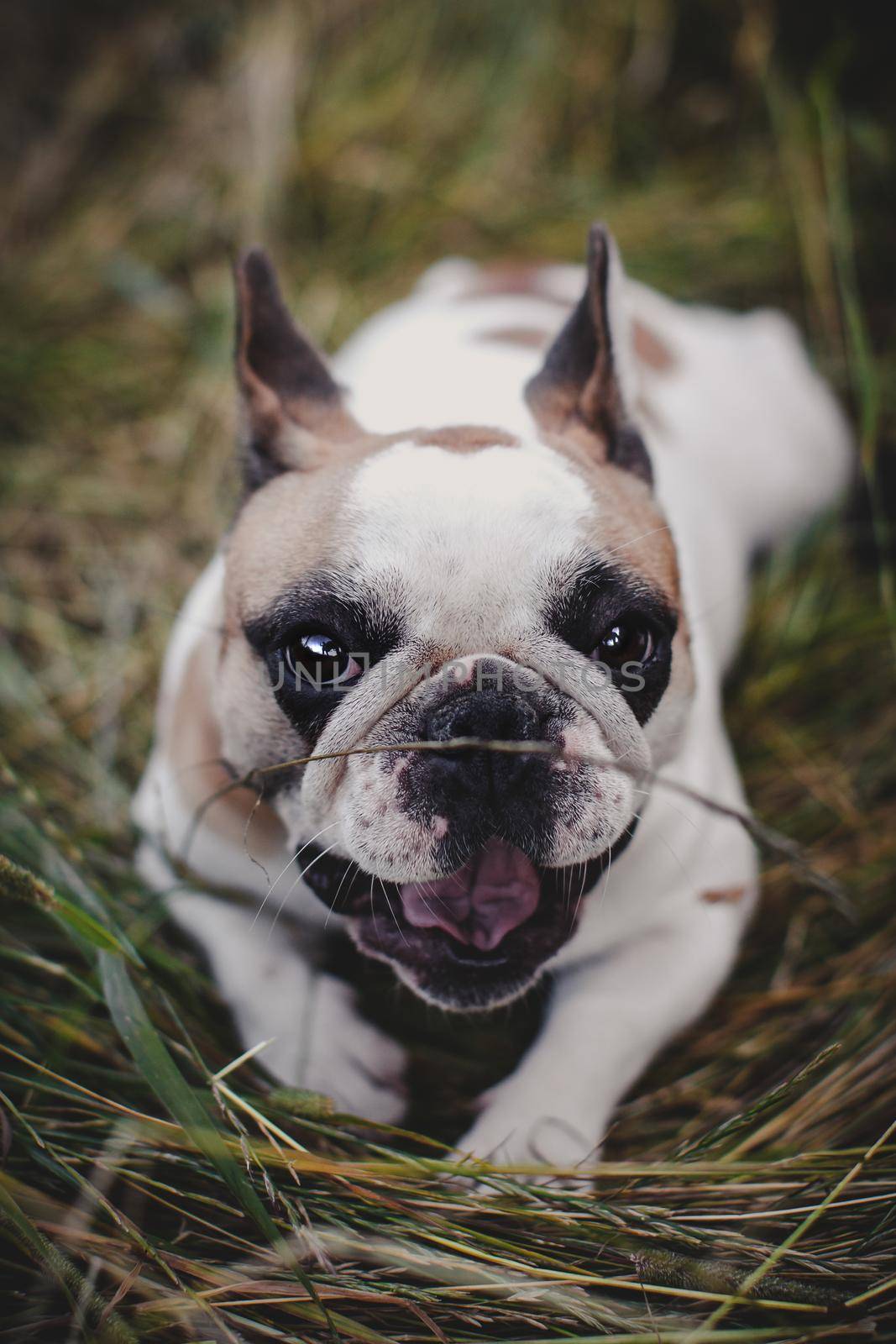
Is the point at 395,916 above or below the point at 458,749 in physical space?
below

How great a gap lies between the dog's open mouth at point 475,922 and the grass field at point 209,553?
33 centimetres

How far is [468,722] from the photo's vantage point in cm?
175

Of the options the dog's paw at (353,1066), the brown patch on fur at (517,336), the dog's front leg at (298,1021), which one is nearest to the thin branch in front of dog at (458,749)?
the dog's front leg at (298,1021)

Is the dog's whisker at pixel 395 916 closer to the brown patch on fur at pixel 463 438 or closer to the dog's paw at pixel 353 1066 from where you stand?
the dog's paw at pixel 353 1066

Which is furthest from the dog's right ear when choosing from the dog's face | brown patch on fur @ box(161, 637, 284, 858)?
brown patch on fur @ box(161, 637, 284, 858)

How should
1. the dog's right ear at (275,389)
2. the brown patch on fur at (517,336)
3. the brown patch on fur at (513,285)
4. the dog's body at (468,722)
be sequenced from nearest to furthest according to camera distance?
1. the dog's body at (468,722)
2. the dog's right ear at (275,389)
3. the brown patch on fur at (517,336)
4. the brown patch on fur at (513,285)

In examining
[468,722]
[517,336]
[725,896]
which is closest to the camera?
[468,722]

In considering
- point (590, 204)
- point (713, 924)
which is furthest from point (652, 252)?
point (713, 924)

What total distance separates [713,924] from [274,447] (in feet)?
5.00

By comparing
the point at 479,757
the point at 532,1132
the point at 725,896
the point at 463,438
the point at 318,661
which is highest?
the point at 463,438

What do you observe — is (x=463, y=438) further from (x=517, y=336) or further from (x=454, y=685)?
(x=517, y=336)

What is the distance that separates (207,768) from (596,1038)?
1.06 m

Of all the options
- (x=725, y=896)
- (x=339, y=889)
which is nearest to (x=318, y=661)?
(x=339, y=889)

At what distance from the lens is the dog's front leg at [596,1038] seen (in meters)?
2.15
